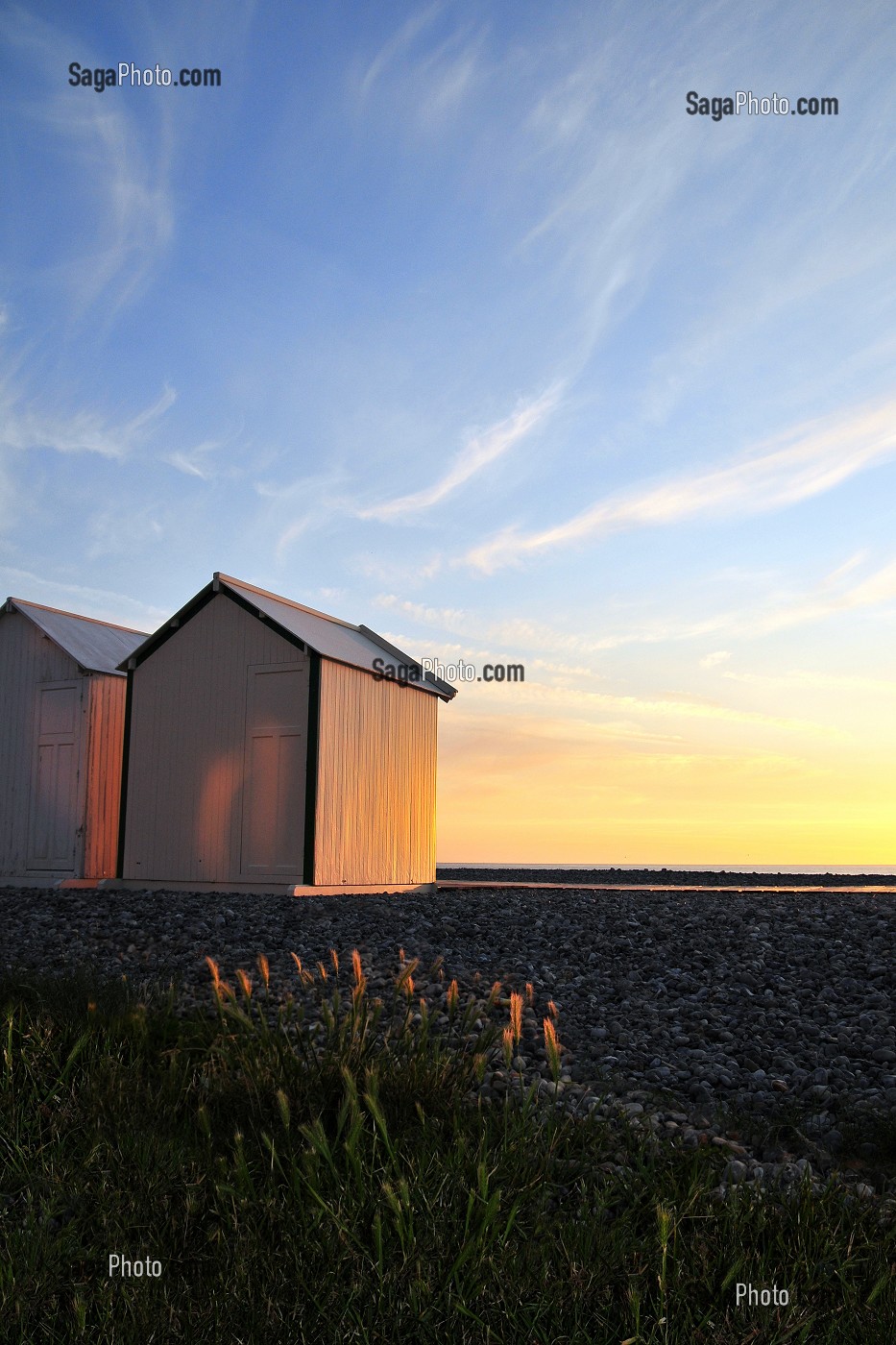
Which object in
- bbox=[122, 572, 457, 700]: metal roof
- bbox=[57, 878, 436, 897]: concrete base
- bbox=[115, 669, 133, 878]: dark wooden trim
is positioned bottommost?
bbox=[57, 878, 436, 897]: concrete base

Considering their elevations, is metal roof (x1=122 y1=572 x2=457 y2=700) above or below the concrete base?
above

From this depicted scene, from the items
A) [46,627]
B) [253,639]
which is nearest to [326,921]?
[253,639]

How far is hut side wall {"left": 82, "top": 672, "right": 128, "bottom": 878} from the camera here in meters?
16.3

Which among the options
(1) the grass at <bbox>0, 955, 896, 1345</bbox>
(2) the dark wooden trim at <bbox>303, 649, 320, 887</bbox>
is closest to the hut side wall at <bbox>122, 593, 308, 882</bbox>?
(2) the dark wooden trim at <bbox>303, 649, 320, 887</bbox>

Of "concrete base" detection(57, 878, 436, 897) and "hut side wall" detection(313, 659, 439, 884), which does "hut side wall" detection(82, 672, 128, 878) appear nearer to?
"concrete base" detection(57, 878, 436, 897)

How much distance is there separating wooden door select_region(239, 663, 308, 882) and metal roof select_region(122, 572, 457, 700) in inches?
26.0

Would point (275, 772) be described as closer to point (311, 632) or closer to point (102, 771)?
point (311, 632)

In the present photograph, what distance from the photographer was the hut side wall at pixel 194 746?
1419 centimetres

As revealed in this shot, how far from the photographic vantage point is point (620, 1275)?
130 inches

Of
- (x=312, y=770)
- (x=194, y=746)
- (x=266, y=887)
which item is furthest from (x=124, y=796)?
(x=312, y=770)

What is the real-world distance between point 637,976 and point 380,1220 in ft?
15.3

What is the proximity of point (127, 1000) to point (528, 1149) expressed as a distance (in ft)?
9.73

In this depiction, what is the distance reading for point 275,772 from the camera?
13844 millimetres

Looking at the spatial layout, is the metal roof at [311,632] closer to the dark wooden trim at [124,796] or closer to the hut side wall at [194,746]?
the hut side wall at [194,746]
